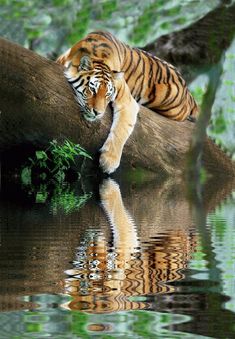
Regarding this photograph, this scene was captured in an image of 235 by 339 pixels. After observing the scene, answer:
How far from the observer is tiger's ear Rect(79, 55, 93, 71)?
35.5 ft

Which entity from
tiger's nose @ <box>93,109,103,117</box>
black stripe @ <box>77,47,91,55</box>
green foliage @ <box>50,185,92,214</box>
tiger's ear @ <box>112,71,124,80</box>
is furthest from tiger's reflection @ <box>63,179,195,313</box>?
black stripe @ <box>77,47,91,55</box>

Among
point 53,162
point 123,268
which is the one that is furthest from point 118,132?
point 123,268

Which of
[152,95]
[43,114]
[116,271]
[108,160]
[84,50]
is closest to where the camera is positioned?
[116,271]

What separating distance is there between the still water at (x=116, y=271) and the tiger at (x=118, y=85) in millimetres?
3239

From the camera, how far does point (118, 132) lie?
35.3ft

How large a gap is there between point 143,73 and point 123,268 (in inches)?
330

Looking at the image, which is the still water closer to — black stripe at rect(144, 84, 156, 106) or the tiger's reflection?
the tiger's reflection

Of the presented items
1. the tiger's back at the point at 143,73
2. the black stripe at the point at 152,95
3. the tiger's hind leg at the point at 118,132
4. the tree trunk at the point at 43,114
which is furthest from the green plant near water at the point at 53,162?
the black stripe at the point at 152,95

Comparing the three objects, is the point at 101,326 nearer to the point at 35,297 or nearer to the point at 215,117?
the point at 35,297

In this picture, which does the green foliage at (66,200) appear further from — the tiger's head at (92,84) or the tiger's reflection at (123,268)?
the tiger's reflection at (123,268)

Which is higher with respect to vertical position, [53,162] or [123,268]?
[53,162]

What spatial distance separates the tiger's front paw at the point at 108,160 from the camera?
10820 millimetres

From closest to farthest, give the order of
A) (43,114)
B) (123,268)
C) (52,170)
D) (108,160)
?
(123,268) < (43,114) < (108,160) < (52,170)

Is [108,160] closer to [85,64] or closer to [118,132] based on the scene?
[118,132]
